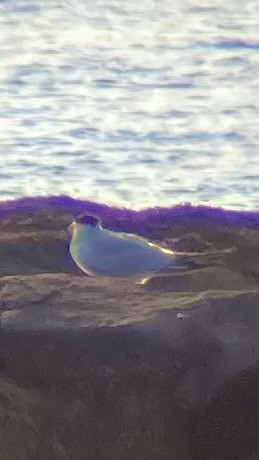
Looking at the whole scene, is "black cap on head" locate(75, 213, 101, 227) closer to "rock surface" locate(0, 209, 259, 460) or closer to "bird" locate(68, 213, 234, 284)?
"bird" locate(68, 213, 234, 284)

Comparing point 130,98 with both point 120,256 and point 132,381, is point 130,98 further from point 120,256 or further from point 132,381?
point 132,381

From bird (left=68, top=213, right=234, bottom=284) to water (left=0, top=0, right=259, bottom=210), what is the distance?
1.38m

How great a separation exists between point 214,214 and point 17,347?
160cm

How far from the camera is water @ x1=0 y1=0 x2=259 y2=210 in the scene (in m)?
4.71

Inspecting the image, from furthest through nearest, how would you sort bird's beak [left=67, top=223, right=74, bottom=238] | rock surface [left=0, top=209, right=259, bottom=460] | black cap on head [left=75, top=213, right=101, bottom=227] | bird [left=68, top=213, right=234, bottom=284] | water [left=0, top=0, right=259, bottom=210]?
1. water [left=0, top=0, right=259, bottom=210]
2. bird's beak [left=67, top=223, right=74, bottom=238]
3. black cap on head [left=75, top=213, right=101, bottom=227]
4. bird [left=68, top=213, right=234, bottom=284]
5. rock surface [left=0, top=209, right=259, bottom=460]

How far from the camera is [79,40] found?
5.36 m

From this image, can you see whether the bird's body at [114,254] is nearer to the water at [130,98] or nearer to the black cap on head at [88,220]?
the black cap on head at [88,220]

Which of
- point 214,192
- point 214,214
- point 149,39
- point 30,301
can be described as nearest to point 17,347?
point 30,301

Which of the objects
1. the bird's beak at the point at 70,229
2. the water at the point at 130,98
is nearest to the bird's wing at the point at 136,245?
the bird's beak at the point at 70,229

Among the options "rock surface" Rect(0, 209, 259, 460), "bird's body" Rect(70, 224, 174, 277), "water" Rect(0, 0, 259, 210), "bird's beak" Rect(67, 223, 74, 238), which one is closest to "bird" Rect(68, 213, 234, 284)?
Answer: "bird's body" Rect(70, 224, 174, 277)

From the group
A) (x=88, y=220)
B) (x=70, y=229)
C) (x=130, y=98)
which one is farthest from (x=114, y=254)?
(x=130, y=98)

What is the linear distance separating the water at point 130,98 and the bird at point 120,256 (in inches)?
54.3

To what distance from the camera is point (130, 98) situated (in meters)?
5.17

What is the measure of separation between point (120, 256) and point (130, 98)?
2.39 metres
